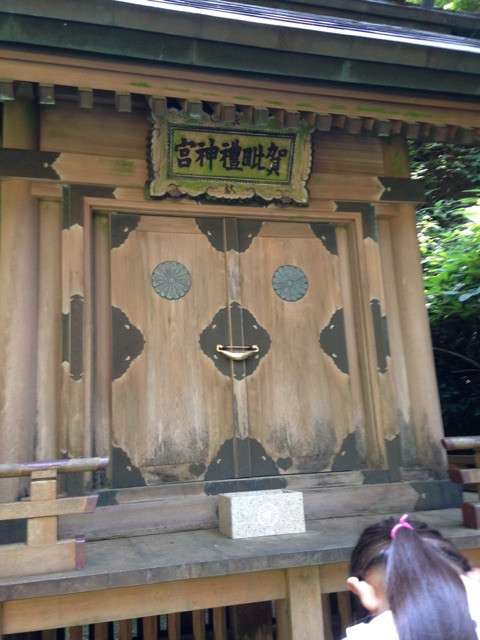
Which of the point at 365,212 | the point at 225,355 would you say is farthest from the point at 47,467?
the point at 365,212

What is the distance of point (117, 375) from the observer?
4.23 meters

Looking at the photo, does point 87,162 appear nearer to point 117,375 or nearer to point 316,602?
→ point 117,375

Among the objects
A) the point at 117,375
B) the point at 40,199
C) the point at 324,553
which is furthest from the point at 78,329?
the point at 324,553

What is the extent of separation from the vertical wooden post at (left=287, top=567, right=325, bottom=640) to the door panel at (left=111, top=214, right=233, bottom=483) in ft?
4.20

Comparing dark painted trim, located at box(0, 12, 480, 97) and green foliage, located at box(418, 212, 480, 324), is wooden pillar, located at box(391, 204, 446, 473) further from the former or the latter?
green foliage, located at box(418, 212, 480, 324)

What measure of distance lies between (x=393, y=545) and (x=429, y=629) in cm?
18

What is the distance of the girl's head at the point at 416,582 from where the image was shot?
1.08 meters

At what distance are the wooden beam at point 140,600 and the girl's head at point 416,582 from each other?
6.37 feet

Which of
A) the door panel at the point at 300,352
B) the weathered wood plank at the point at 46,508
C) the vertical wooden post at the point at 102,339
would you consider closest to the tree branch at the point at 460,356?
the door panel at the point at 300,352

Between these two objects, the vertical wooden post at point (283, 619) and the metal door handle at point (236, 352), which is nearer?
the vertical wooden post at point (283, 619)

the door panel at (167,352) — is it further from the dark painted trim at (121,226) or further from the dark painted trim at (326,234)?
the dark painted trim at (326,234)

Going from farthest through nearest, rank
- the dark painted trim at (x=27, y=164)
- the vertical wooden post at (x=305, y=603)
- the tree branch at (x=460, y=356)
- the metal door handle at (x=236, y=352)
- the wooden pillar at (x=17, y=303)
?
the tree branch at (x=460, y=356) → the metal door handle at (x=236, y=352) → the dark painted trim at (x=27, y=164) → the wooden pillar at (x=17, y=303) → the vertical wooden post at (x=305, y=603)

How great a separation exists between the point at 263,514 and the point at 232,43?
2982 mm

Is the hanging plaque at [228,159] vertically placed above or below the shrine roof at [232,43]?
below
